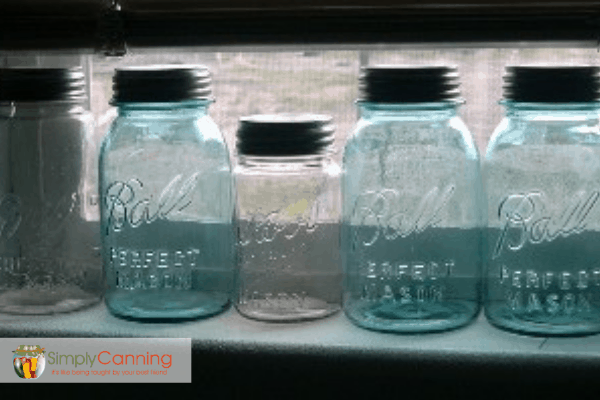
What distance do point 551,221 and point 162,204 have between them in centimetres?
33

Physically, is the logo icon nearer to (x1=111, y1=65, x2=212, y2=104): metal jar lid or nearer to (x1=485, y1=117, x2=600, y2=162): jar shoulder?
(x1=111, y1=65, x2=212, y2=104): metal jar lid

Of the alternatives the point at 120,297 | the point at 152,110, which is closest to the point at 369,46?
the point at 152,110

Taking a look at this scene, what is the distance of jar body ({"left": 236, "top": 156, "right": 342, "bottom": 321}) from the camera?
0.83 metres

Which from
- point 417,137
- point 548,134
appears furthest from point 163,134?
point 548,134

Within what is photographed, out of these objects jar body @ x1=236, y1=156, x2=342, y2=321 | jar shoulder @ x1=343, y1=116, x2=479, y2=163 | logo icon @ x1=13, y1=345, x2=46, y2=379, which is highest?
jar shoulder @ x1=343, y1=116, x2=479, y2=163

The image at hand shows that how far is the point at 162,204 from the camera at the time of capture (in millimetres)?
848

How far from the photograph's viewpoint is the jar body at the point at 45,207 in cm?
88

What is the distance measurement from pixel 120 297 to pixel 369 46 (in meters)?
0.31

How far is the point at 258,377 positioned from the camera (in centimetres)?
75

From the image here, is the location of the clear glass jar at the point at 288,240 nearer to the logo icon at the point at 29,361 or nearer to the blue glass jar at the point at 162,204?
the blue glass jar at the point at 162,204

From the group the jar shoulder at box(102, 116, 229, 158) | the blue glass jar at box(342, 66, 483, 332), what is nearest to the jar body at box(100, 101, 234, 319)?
the jar shoulder at box(102, 116, 229, 158)

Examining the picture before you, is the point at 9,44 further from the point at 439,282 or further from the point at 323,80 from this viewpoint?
the point at 439,282

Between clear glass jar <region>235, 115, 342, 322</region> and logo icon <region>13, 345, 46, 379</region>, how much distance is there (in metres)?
0.17

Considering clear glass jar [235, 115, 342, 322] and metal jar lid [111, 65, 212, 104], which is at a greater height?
metal jar lid [111, 65, 212, 104]
